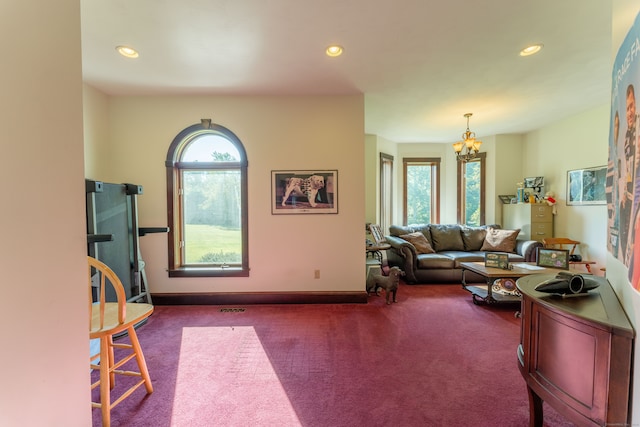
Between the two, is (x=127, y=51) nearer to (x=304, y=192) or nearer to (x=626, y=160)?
(x=304, y=192)

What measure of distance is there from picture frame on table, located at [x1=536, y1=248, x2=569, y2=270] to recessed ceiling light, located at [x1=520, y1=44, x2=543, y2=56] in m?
2.15

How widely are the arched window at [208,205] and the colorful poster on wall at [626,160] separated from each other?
126 inches

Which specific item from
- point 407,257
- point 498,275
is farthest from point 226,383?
point 407,257

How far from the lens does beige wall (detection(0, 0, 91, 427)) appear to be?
31.3 inches

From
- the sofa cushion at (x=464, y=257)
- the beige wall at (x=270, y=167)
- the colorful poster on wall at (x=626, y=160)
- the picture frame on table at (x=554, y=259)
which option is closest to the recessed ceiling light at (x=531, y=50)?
the colorful poster on wall at (x=626, y=160)

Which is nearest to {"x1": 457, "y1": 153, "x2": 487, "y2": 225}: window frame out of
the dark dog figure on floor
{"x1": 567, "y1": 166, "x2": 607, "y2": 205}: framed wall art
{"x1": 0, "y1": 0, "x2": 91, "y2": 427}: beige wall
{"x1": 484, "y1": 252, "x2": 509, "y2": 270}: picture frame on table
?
{"x1": 567, "y1": 166, "x2": 607, "y2": 205}: framed wall art

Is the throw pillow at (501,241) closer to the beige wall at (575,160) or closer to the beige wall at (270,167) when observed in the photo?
the beige wall at (575,160)

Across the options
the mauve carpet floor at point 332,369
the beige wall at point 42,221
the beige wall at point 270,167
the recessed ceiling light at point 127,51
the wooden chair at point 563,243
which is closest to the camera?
the beige wall at point 42,221

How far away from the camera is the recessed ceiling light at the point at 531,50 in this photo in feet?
7.67

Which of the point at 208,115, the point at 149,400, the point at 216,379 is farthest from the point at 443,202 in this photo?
the point at 149,400

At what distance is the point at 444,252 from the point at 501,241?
975 millimetres

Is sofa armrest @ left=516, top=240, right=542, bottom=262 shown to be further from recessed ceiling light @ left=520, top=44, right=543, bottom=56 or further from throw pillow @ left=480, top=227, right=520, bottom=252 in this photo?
recessed ceiling light @ left=520, top=44, right=543, bottom=56

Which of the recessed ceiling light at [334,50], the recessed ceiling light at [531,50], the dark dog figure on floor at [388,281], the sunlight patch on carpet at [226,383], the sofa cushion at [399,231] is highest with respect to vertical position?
the recessed ceiling light at [531,50]

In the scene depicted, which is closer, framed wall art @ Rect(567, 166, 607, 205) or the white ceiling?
the white ceiling
